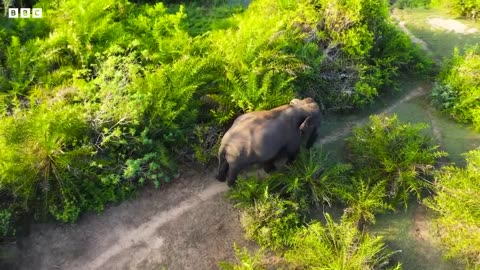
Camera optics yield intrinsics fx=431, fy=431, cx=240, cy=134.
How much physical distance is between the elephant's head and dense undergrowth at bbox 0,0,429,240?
0.62 metres

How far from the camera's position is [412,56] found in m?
12.8

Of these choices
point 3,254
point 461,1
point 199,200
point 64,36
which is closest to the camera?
point 3,254

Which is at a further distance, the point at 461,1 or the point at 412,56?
the point at 461,1

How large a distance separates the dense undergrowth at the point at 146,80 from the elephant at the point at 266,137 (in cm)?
76

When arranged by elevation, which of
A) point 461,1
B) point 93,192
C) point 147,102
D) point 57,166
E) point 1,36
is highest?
point 461,1

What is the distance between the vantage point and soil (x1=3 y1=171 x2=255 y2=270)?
7852 millimetres

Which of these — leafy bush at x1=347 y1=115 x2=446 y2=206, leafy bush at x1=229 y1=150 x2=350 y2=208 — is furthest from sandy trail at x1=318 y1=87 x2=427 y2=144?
leafy bush at x1=229 y1=150 x2=350 y2=208

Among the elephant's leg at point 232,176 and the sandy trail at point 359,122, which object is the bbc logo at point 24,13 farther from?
the sandy trail at point 359,122

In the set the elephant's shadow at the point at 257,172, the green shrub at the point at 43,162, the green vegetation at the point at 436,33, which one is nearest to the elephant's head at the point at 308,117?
the elephant's shadow at the point at 257,172

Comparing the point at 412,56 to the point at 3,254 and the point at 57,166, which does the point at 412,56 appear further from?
the point at 3,254

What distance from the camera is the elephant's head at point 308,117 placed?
9.13m

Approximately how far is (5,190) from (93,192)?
1586mm

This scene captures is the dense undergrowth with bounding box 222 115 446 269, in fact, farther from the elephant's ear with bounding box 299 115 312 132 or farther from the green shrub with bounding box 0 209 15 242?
the green shrub with bounding box 0 209 15 242

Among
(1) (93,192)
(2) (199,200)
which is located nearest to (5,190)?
(1) (93,192)
